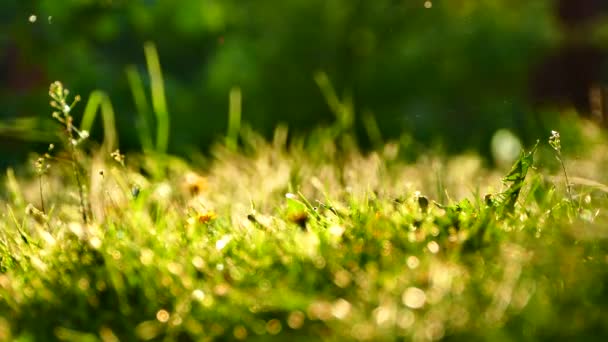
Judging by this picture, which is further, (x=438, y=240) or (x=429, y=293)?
(x=438, y=240)

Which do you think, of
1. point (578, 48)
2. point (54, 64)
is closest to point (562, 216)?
point (54, 64)

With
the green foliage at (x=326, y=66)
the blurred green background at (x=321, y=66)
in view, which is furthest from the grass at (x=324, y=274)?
the blurred green background at (x=321, y=66)

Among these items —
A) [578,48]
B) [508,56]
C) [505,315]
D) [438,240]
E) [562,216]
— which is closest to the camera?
[505,315]

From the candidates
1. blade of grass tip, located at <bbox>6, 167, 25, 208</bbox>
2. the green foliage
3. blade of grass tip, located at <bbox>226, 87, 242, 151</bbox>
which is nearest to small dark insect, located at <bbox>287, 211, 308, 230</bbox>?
blade of grass tip, located at <bbox>6, 167, 25, 208</bbox>

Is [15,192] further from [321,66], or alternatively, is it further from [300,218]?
[321,66]

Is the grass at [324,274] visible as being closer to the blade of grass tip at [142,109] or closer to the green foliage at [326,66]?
the blade of grass tip at [142,109]

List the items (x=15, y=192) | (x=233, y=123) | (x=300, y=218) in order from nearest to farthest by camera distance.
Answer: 1. (x=300, y=218)
2. (x=15, y=192)
3. (x=233, y=123)

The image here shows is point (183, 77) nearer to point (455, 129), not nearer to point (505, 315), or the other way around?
point (455, 129)

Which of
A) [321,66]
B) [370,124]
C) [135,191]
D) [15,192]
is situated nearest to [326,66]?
[321,66]
